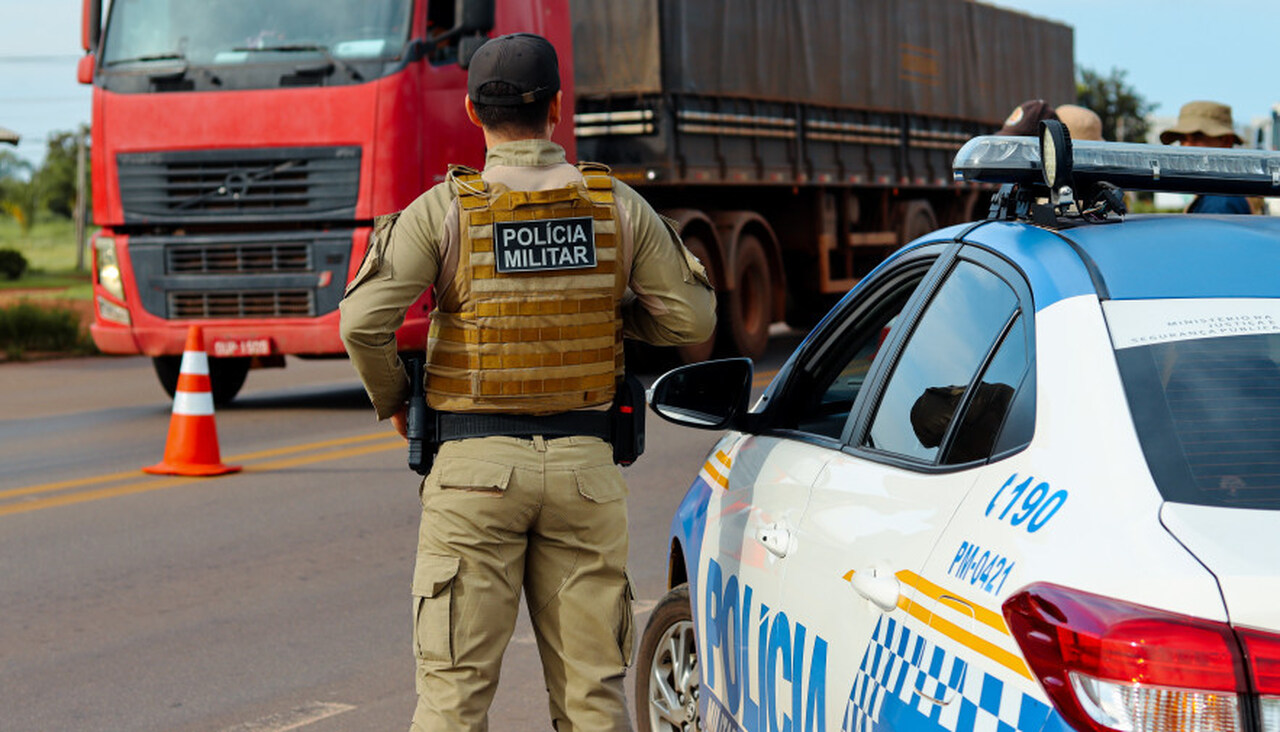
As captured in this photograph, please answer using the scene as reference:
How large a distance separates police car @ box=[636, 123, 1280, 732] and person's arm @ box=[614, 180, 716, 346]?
0.12m

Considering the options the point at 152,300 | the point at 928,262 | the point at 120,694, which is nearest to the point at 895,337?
the point at 928,262

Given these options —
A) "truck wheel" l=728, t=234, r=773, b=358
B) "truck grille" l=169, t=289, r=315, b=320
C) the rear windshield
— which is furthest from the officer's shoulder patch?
"truck wheel" l=728, t=234, r=773, b=358

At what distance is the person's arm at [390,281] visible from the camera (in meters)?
3.33

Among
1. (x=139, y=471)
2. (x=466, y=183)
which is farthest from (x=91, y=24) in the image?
(x=466, y=183)

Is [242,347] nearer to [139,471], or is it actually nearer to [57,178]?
[139,471]

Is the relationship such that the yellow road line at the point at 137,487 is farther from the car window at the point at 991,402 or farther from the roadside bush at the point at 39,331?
the roadside bush at the point at 39,331

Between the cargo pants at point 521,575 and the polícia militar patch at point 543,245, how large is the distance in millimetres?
360

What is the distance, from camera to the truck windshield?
458 inches

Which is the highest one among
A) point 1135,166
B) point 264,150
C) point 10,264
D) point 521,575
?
point 264,150

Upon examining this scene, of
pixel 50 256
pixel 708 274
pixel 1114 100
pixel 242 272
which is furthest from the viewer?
pixel 1114 100

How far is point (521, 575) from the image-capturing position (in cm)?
354

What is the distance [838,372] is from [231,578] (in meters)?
3.84

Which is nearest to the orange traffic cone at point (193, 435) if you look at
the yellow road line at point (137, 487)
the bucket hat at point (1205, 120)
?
the yellow road line at point (137, 487)

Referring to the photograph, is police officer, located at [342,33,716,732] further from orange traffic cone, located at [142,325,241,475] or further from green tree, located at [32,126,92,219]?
green tree, located at [32,126,92,219]
